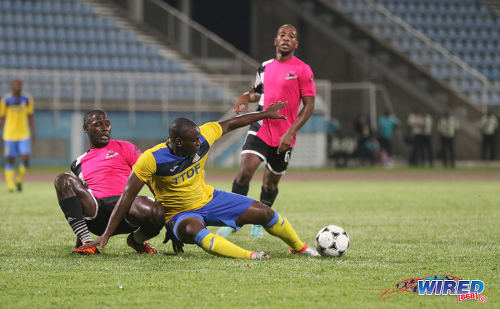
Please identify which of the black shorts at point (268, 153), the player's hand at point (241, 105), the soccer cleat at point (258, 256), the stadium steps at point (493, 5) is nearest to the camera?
the soccer cleat at point (258, 256)

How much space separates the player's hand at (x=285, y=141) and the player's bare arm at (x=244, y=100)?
0.51 metres

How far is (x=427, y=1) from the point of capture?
28.8m

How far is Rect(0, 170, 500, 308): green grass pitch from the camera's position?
4.53 m

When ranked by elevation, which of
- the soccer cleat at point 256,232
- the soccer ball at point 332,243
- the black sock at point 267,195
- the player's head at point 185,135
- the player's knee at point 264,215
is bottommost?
the soccer cleat at point 256,232

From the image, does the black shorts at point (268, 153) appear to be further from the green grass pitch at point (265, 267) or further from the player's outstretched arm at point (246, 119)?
the player's outstretched arm at point (246, 119)

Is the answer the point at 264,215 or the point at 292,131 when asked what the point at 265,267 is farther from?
the point at 292,131

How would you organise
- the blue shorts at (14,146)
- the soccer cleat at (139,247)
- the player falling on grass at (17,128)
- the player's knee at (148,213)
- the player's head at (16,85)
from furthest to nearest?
the blue shorts at (14,146) < the player falling on grass at (17,128) < the player's head at (16,85) < the soccer cleat at (139,247) < the player's knee at (148,213)

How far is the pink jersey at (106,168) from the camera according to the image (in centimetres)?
672

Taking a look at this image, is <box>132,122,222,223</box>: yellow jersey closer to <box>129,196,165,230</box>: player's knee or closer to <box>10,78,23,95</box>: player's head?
<box>129,196,165,230</box>: player's knee

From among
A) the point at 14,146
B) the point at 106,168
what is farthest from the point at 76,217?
the point at 14,146

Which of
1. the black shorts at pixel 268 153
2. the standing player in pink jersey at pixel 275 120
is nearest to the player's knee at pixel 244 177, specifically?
the standing player in pink jersey at pixel 275 120

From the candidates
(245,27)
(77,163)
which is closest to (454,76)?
(245,27)

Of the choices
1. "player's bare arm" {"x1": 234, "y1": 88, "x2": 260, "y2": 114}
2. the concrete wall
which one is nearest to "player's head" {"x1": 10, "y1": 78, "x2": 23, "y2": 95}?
"player's bare arm" {"x1": 234, "y1": 88, "x2": 260, "y2": 114}

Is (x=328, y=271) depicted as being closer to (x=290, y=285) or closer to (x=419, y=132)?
(x=290, y=285)
